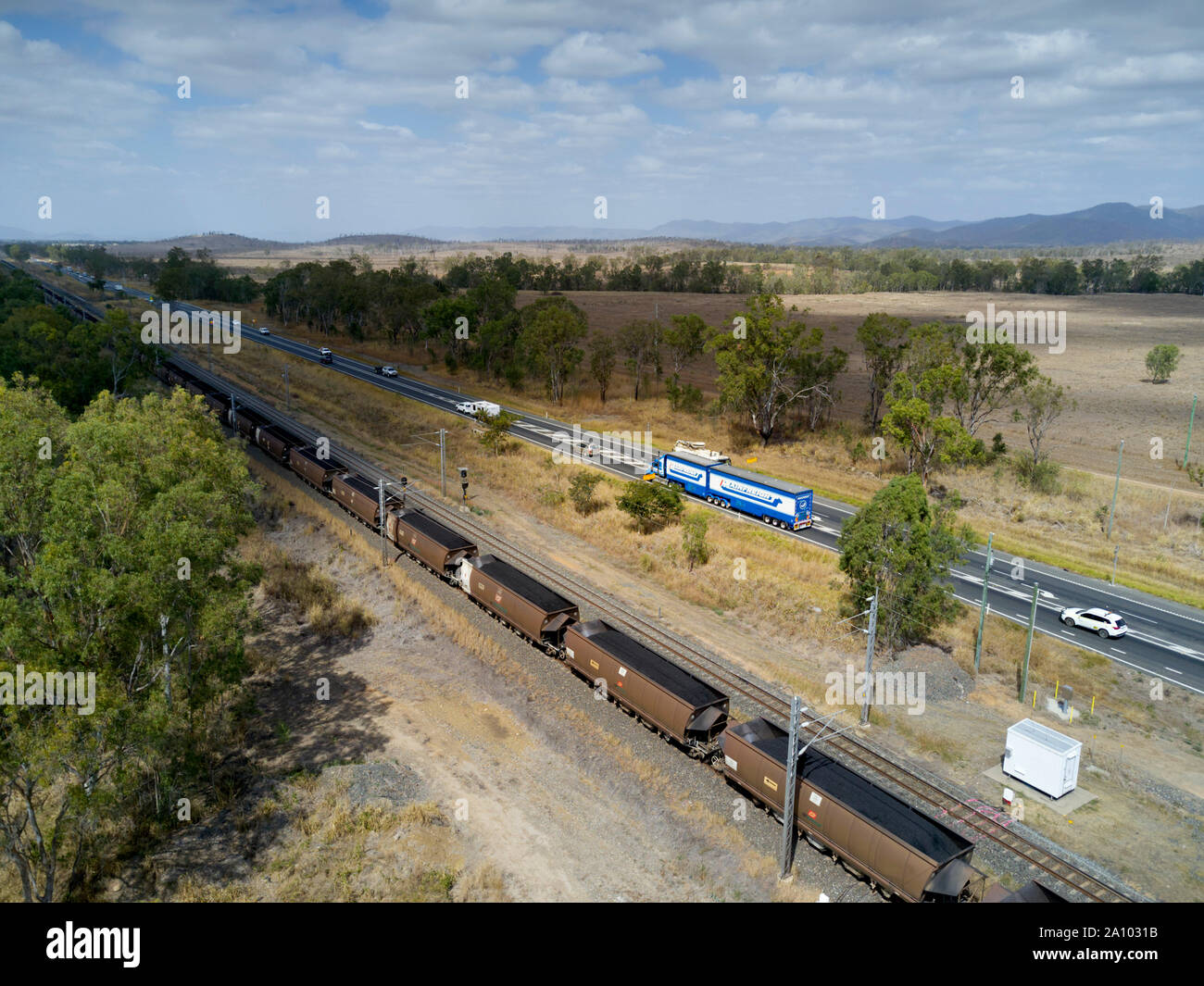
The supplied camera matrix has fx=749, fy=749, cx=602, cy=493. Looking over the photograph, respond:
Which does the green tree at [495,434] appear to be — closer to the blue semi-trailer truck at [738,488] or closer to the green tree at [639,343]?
the blue semi-trailer truck at [738,488]

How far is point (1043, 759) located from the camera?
28.3m

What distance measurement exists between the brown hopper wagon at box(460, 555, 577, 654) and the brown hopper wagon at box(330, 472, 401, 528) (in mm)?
12046

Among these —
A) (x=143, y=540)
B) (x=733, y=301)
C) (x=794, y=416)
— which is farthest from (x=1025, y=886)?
(x=733, y=301)

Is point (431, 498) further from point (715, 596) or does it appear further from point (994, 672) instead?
point (994, 672)

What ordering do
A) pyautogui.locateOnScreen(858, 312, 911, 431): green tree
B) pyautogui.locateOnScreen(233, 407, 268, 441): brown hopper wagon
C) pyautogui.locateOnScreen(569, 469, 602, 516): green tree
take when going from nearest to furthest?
pyautogui.locateOnScreen(569, 469, 602, 516): green tree < pyautogui.locateOnScreen(858, 312, 911, 431): green tree < pyautogui.locateOnScreen(233, 407, 268, 441): brown hopper wagon

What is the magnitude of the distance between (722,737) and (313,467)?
148 ft

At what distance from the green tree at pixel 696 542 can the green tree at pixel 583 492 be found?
1048cm

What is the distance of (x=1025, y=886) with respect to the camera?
72.2 feet

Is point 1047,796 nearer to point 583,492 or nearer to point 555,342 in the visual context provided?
point 583,492

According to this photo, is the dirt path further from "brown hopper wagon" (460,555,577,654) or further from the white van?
the white van

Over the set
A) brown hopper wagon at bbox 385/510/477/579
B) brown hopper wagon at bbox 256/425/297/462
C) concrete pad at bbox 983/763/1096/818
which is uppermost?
brown hopper wagon at bbox 256/425/297/462

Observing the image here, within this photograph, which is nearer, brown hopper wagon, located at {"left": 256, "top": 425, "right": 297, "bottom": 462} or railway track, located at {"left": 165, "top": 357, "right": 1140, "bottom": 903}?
railway track, located at {"left": 165, "top": 357, "right": 1140, "bottom": 903}

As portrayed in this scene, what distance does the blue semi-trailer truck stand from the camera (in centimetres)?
5603

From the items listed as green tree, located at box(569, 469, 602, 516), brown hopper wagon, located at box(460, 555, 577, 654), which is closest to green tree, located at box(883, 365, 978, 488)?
green tree, located at box(569, 469, 602, 516)
